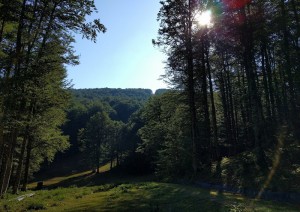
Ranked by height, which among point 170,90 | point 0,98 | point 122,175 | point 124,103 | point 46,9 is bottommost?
point 122,175

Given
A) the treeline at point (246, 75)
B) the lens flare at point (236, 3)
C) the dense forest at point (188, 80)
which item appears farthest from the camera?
the lens flare at point (236, 3)

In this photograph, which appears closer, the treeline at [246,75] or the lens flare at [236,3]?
the treeline at [246,75]

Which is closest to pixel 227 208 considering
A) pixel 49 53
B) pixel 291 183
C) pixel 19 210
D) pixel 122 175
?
pixel 291 183

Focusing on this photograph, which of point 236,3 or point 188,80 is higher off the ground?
point 236,3

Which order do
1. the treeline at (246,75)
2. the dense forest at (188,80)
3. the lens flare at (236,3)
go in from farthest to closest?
the lens flare at (236,3)
the treeline at (246,75)
the dense forest at (188,80)

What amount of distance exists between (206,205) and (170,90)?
19.0m

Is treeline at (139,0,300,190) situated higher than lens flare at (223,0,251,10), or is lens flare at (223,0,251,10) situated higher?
lens flare at (223,0,251,10)

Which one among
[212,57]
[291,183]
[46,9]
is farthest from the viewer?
[212,57]

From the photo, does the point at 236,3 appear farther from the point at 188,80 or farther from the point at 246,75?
the point at 188,80

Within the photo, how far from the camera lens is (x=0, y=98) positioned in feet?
42.8

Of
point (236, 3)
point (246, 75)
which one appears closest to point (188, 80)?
point (246, 75)

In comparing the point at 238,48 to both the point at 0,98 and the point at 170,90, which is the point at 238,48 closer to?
the point at 170,90

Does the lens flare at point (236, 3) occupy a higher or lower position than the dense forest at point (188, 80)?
higher

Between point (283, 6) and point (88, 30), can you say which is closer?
point (88, 30)
